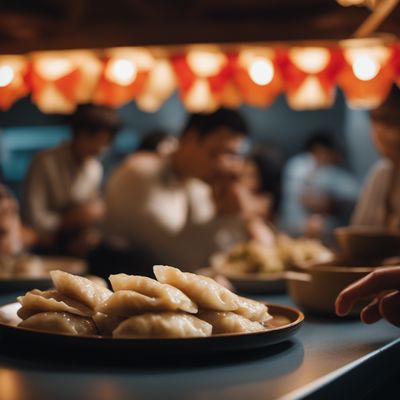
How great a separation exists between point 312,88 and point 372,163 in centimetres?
537

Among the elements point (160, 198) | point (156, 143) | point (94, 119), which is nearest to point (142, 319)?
point (160, 198)

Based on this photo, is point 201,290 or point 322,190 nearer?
point 201,290

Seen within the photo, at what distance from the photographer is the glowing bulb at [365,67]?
14.1ft

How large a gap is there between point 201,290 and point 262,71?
345 cm

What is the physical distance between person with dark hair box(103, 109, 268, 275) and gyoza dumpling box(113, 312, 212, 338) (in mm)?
2232

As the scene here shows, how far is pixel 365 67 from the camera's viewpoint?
432cm

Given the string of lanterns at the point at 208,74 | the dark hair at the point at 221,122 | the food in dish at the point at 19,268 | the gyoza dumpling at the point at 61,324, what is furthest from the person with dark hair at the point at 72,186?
the gyoza dumpling at the point at 61,324

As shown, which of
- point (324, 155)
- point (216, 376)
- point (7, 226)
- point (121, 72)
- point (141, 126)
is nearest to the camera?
point (216, 376)

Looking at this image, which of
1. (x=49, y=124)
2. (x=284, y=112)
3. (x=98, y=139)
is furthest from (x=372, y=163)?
(x=98, y=139)

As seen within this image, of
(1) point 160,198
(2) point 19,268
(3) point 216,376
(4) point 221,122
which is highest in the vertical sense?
(4) point 221,122

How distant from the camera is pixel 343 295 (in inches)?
53.7

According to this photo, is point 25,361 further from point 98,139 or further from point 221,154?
point 98,139

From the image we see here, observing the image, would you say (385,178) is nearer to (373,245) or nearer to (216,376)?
(373,245)

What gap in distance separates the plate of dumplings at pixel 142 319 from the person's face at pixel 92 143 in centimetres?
385
